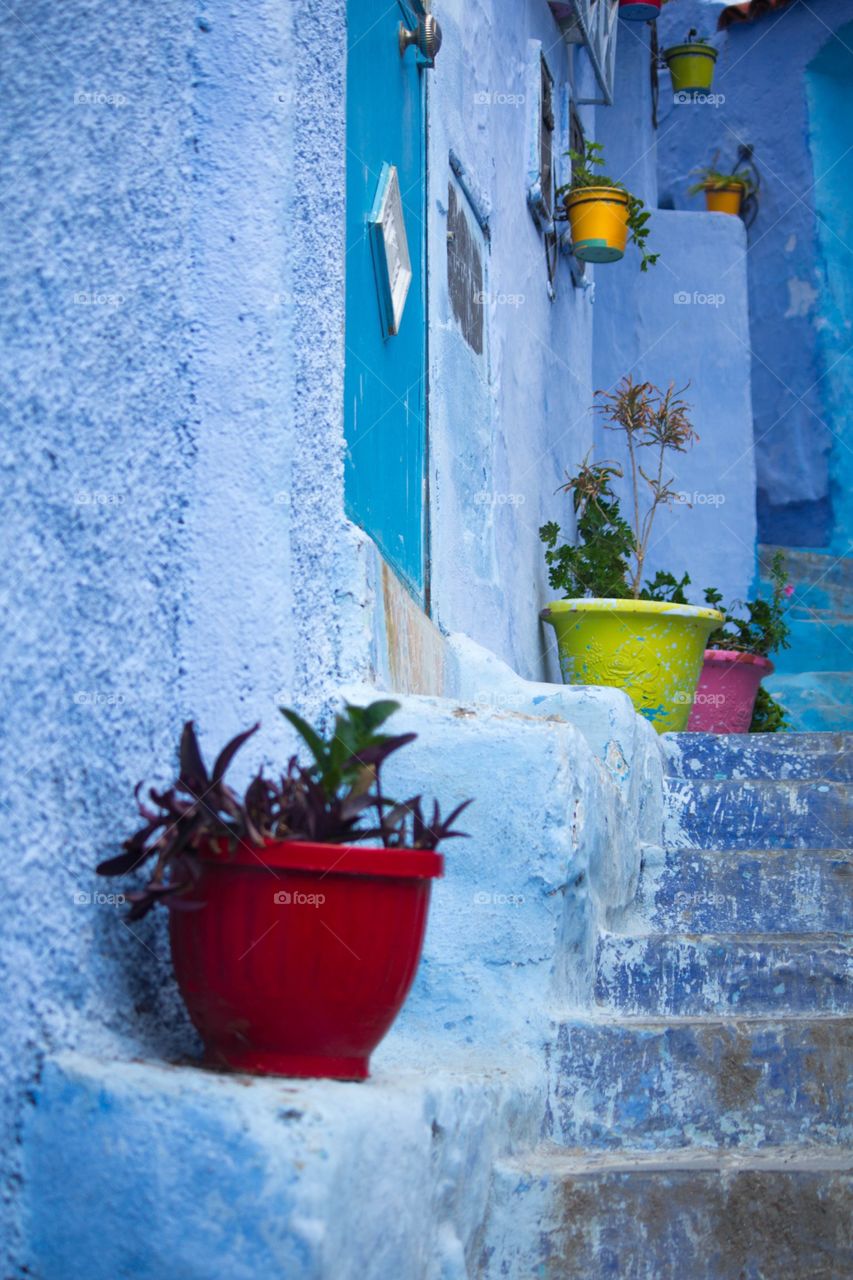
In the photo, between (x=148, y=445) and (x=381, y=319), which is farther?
(x=381, y=319)

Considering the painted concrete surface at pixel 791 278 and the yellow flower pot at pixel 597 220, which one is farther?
the painted concrete surface at pixel 791 278

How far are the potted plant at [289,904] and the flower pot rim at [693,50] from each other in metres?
7.96

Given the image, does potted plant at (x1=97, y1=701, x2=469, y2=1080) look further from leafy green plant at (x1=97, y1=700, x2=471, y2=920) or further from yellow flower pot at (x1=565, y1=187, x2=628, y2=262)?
yellow flower pot at (x1=565, y1=187, x2=628, y2=262)

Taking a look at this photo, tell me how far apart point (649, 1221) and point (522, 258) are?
3.98 m

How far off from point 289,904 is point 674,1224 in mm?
910

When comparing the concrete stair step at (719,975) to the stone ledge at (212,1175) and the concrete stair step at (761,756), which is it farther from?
the concrete stair step at (761,756)

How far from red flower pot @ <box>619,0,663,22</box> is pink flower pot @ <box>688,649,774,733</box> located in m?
3.84

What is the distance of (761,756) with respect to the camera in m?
4.51

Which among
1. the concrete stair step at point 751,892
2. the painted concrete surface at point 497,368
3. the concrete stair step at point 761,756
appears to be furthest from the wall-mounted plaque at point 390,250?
the concrete stair step at point 761,756

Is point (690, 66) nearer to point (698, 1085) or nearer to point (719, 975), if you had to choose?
point (719, 975)

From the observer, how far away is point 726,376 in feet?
27.5

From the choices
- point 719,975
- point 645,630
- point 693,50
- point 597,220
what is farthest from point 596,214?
point 719,975

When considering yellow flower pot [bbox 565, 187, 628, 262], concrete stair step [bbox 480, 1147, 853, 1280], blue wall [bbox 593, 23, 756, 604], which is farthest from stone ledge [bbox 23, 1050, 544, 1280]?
blue wall [bbox 593, 23, 756, 604]

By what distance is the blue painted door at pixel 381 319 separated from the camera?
123 inches
